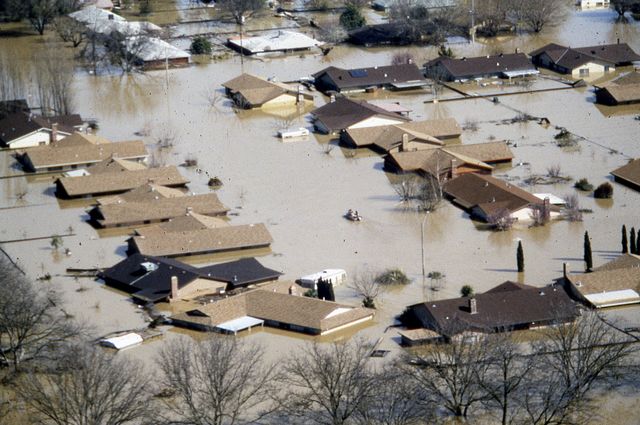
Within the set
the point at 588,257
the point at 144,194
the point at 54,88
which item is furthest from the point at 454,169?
the point at 54,88

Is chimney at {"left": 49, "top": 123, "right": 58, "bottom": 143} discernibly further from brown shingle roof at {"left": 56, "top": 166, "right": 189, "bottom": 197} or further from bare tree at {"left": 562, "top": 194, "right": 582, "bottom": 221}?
bare tree at {"left": 562, "top": 194, "right": 582, "bottom": 221}

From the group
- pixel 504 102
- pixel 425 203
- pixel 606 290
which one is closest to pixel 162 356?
pixel 606 290

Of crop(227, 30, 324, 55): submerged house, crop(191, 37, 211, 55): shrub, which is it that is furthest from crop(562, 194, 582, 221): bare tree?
crop(191, 37, 211, 55): shrub

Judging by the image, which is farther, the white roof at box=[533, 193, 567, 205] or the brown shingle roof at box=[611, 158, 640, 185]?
the brown shingle roof at box=[611, 158, 640, 185]

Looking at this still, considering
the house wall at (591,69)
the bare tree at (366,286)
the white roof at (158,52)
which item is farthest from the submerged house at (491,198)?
the white roof at (158,52)

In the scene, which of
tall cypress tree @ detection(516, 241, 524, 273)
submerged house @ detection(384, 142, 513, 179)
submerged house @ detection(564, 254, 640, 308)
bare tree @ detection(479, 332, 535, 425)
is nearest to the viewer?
bare tree @ detection(479, 332, 535, 425)

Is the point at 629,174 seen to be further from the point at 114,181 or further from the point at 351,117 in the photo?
the point at 114,181
